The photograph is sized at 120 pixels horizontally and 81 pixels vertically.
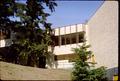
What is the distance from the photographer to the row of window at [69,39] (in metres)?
45.5

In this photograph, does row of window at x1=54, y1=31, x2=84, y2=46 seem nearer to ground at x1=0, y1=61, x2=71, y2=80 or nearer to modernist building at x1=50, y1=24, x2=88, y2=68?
modernist building at x1=50, y1=24, x2=88, y2=68

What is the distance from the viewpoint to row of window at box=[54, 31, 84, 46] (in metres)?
45.5

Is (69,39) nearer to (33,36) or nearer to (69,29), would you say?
(69,29)

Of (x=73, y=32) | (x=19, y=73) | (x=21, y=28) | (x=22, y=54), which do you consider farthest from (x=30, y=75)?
(x=73, y=32)

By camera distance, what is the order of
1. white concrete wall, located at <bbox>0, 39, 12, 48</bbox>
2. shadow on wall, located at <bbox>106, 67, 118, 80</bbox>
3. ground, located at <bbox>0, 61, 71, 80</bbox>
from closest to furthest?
ground, located at <bbox>0, 61, 71, 80</bbox>
shadow on wall, located at <bbox>106, 67, 118, 80</bbox>
white concrete wall, located at <bbox>0, 39, 12, 48</bbox>

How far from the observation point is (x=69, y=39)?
153 ft

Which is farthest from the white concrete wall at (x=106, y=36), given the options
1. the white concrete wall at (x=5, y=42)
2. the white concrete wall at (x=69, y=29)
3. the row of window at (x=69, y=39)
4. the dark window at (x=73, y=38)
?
the white concrete wall at (x=5, y=42)

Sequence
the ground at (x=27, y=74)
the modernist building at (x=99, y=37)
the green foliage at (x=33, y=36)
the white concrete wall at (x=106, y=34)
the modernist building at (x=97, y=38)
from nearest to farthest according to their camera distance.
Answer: the ground at (x=27, y=74) → the white concrete wall at (x=106, y=34) → the modernist building at (x=99, y=37) → the modernist building at (x=97, y=38) → the green foliage at (x=33, y=36)

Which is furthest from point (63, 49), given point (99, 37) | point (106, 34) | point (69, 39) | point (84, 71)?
point (84, 71)

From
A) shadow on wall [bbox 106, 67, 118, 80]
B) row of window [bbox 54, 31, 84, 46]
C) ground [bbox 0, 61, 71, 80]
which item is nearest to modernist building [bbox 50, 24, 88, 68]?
row of window [bbox 54, 31, 84, 46]

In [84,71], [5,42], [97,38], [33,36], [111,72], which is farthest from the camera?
[5,42]

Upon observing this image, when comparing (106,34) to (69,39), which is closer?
(106,34)

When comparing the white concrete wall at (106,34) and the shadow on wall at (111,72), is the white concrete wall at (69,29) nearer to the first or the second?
the white concrete wall at (106,34)

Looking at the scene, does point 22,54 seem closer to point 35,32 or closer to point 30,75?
point 35,32
